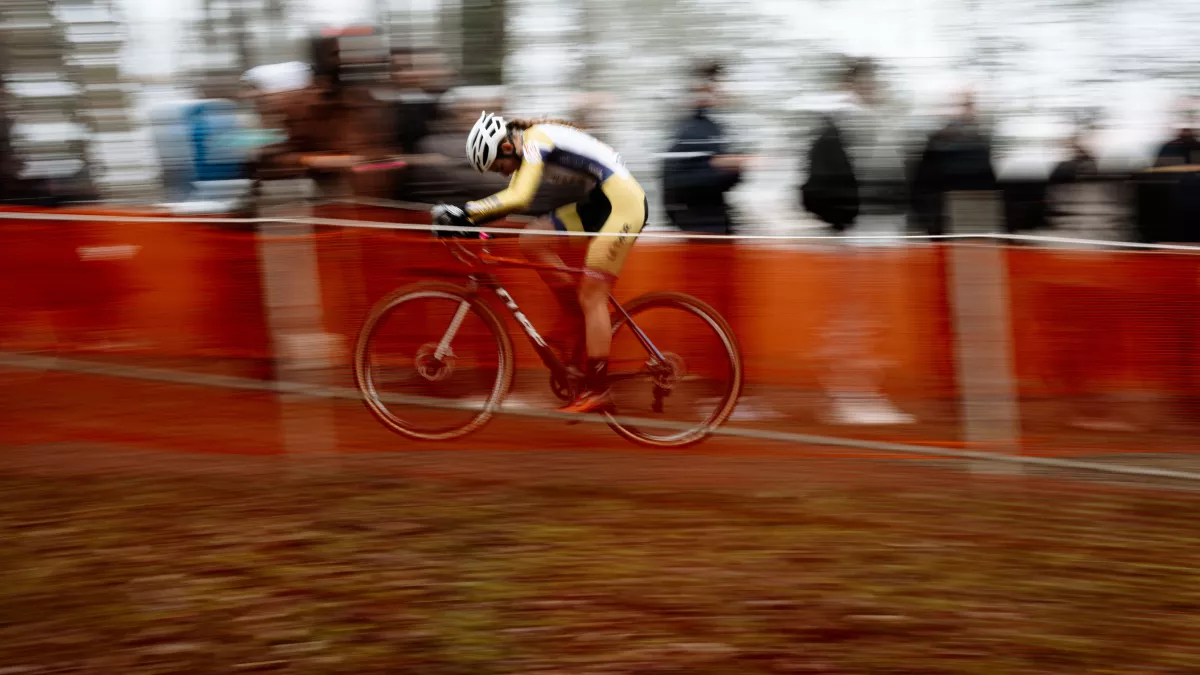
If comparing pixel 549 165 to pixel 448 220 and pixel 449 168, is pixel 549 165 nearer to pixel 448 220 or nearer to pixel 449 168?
pixel 448 220

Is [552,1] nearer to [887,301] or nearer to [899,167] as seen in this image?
[899,167]

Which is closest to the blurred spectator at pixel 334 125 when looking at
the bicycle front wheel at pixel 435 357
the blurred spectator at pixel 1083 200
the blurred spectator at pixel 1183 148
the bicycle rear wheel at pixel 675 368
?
the bicycle front wheel at pixel 435 357

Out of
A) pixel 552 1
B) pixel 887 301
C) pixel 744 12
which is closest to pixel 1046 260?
pixel 887 301

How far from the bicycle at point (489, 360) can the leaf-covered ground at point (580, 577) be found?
1.52ft

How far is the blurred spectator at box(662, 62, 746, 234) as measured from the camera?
808cm

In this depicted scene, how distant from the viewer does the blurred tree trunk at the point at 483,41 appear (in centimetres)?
855

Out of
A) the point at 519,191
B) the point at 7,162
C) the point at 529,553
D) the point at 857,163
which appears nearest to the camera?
the point at 529,553

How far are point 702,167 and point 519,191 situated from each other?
211cm

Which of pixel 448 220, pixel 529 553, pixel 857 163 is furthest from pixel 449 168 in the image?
pixel 529 553

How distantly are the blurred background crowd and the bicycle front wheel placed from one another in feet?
4.23

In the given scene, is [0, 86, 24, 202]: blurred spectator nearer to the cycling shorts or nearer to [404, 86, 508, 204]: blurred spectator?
[404, 86, 508, 204]: blurred spectator

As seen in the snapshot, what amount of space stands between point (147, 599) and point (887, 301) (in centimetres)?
375

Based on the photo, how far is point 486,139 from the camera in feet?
21.0

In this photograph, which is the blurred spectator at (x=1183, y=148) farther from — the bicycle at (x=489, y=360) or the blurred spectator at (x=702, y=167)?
the bicycle at (x=489, y=360)
